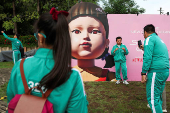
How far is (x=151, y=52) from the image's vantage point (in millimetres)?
3191

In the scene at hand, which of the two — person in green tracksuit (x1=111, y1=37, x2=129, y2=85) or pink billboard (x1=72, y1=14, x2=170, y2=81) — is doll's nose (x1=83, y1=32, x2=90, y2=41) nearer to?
pink billboard (x1=72, y1=14, x2=170, y2=81)

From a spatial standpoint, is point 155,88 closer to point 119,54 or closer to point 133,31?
point 119,54

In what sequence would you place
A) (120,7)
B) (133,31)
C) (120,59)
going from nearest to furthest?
1. (120,59)
2. (133,31)
3. (120,7)

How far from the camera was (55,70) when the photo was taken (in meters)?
1.16

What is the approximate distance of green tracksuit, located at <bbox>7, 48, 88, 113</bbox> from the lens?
119 centimetres

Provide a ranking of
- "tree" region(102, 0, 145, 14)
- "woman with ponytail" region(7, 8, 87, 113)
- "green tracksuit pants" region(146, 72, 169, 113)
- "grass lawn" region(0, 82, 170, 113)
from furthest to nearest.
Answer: "tree" region(102, 0, 145, 14) < "grass lawn" region(0, 82, 170, 113) < "green tracksuit pants" region(146, 72, 169, 113) < "woman with ponytail" region(7, 8, 87, 113)

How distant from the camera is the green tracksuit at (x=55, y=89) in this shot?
1.19 m

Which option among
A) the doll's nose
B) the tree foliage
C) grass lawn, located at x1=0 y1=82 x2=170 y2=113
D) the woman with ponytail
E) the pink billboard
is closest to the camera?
the woman with ponytail

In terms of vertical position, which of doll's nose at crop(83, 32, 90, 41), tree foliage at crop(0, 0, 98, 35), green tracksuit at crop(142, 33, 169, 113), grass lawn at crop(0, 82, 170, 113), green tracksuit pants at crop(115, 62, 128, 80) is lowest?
grass lawn at crop(0, 82, 170, 113)

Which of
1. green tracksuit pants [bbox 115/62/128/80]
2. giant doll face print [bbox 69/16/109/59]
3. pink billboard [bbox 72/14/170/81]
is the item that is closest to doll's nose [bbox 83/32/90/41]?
giant doll face print [bbox 69/16/109/59]

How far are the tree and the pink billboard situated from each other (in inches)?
915

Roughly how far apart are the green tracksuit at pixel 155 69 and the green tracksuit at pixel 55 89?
227 cm

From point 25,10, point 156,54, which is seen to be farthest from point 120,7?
point 156,54

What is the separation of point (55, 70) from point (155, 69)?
252 centimetres
